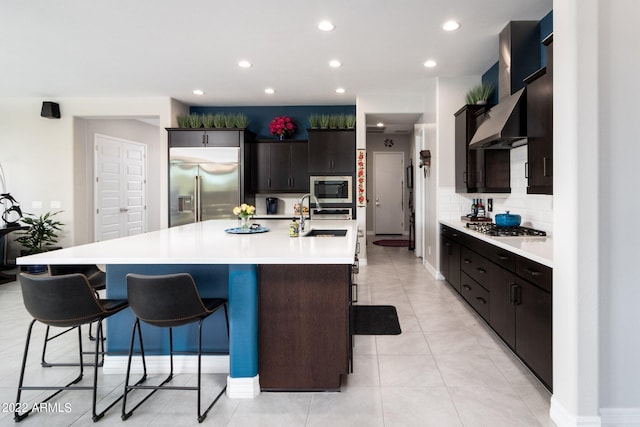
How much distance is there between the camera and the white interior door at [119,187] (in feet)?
21.9

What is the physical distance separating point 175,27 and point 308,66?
1.66 metres

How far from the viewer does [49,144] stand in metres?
6.09

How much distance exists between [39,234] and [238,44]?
4.39 metres

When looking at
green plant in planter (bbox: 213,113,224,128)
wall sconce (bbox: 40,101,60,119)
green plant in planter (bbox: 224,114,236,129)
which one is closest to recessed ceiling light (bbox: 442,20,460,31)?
green plant in planter (bbox: 224,114,236,129)

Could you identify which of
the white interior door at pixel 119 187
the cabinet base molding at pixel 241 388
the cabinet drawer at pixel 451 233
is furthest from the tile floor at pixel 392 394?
the white interior door at pixel 119 187

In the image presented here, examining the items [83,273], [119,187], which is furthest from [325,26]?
[119,187]

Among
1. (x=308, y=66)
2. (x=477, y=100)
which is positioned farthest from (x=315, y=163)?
(x=477, y=100)

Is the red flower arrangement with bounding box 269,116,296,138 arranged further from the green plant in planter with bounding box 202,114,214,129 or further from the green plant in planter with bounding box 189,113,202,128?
the green plant in planter with bounding box 189,113,202,128

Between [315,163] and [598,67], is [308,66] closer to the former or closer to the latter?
[315,163]

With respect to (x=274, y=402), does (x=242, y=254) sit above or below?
above

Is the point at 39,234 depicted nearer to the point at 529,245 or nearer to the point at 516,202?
the point at 529,245

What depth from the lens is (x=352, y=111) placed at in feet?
22.2

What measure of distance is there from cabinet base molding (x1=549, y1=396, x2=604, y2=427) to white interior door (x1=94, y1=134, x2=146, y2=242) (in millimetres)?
7017

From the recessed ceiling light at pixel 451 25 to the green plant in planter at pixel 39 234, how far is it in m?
6.12
